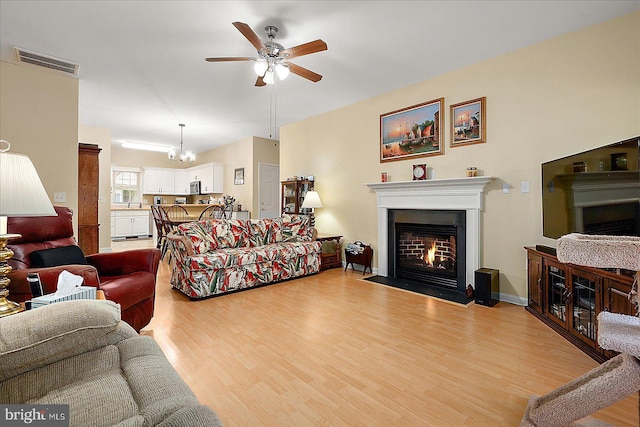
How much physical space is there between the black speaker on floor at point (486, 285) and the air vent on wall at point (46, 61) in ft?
17.1

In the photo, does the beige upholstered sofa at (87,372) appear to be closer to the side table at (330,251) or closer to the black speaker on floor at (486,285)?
the black speaker on floor at (486,285)

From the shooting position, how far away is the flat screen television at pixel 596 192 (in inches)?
73.2

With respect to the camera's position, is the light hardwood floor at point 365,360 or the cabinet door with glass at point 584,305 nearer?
the light hardwood floor at point 365,360

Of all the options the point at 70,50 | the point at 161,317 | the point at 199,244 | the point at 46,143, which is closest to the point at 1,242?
the point at 161,317

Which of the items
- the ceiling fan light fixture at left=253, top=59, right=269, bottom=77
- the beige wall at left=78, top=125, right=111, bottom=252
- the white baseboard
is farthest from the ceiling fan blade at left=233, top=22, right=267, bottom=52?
the beige wall at left=78, top=125, right=111, bottom=252

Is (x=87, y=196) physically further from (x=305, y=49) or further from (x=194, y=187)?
(x=194, y=187)

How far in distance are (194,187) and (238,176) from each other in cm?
198

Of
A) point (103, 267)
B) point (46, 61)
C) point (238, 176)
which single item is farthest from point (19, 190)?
point (238, 176)

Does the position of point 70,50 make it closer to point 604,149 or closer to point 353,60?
point 353,60

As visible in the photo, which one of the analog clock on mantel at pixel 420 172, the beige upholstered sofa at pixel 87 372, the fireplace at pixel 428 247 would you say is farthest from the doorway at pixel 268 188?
the beige upholstered sofa at pixel 87 372

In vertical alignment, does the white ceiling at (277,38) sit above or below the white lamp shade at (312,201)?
above

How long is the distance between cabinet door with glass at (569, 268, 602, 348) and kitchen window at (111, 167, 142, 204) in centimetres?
989

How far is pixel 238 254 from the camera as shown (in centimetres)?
365

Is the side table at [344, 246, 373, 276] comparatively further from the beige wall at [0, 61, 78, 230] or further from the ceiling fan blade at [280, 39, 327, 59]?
the beige wall at [0, 61, 78, 230]
